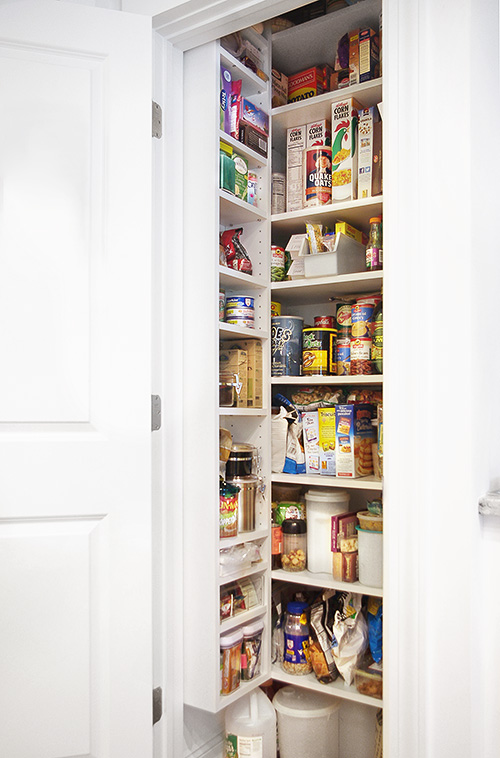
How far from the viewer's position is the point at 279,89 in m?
2.15

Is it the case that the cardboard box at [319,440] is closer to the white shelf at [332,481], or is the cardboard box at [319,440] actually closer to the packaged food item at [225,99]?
the white shelf at [332,481]

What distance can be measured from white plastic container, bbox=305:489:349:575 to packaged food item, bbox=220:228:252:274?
77 centimetres

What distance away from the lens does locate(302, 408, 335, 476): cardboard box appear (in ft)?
6.59

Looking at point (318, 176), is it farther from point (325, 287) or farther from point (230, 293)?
point (230, 293)

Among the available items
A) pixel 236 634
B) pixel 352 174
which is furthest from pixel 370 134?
pixel 236 634

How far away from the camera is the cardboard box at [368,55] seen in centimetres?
192

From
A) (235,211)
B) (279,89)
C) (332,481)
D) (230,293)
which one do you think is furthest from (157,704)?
(279,89)

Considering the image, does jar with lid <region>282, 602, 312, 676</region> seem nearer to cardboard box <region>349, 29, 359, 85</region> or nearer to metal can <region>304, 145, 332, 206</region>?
metal can <region>304, 145, 332, 206</region>
